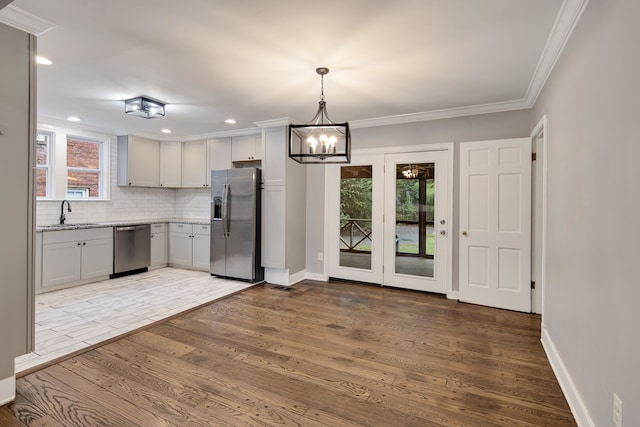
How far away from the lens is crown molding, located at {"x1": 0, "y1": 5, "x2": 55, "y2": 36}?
6.65ft

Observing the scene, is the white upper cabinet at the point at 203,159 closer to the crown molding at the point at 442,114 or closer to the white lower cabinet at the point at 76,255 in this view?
the white lower cabinet at the point at 76,255

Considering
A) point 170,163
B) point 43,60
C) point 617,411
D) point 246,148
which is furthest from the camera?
point 170,163

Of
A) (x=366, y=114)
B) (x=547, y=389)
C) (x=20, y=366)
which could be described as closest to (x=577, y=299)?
(x=547, y=389)

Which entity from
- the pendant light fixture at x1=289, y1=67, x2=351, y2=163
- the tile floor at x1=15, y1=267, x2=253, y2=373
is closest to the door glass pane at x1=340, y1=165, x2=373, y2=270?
the tile floor at x1=15, y1=267, x2=253, y2=373

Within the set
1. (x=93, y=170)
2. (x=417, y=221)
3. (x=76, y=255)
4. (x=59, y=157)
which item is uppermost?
(x=59, y=157)

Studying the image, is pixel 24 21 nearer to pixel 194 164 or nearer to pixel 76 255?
pixel 76 255

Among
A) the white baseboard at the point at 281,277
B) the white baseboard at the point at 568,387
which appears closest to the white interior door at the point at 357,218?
the white baseboard at the point at 281,277

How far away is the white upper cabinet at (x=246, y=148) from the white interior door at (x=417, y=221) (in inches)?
86.9

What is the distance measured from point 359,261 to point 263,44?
3.46m

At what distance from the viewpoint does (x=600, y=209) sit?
1675 mm

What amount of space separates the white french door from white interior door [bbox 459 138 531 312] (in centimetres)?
30

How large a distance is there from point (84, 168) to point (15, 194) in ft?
12.8

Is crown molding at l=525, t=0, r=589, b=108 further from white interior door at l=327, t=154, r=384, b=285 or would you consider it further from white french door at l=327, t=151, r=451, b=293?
white interior door at l=327, t=154, r=384, b=285

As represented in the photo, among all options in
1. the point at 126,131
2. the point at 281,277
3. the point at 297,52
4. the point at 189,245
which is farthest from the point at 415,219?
the point at 126,131
